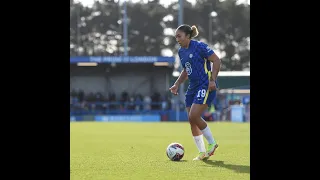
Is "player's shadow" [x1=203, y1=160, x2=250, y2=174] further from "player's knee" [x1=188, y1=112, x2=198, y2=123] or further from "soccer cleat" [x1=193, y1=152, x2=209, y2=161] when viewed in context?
"player's knee" [x1=188, y1=112, x2=198, y2=123]

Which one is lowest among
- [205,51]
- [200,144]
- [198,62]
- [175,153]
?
[175,153]

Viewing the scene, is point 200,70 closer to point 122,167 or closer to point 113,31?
point 122,167

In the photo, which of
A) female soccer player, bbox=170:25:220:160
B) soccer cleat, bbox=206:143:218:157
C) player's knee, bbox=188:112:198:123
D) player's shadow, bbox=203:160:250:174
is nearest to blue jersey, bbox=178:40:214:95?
female soccer player, bbox=170:25:220:160

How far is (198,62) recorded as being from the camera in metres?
11.7

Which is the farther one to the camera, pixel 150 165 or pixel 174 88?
pixel 174 88

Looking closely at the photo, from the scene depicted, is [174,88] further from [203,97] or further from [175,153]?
[175,153]

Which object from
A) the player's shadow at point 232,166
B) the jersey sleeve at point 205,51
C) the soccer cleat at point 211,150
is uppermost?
the jersey sleeve at point 205,51

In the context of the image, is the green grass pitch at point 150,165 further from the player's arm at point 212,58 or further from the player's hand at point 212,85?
the player's arm at point 212,58

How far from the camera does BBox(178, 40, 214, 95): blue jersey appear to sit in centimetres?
1170

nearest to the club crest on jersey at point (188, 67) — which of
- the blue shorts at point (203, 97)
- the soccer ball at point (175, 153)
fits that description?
the blue shorts at point (203, 97)

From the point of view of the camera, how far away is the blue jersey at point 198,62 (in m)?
11.7

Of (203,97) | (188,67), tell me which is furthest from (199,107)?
(188,67)
